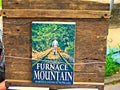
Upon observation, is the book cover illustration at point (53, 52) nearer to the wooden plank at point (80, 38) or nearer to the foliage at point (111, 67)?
the wooden plank at point (80, 38)

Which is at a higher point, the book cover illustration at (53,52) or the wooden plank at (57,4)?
the wooden plank at (57,4)

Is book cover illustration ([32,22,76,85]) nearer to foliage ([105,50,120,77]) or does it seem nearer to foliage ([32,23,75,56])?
foliage ([32,23,75,56])

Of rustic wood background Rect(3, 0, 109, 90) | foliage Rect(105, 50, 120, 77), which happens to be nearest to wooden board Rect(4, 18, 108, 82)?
rustic wood background Rect(3, 0, 109, 90)

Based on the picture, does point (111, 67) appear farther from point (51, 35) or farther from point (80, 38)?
point (51, 35)

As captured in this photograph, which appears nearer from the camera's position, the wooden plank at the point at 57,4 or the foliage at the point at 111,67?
the wooden plank at the point at 57,4

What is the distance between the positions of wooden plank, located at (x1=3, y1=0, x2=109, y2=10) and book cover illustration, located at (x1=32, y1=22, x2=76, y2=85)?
0.13 m

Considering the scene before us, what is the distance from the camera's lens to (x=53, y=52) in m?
2.81

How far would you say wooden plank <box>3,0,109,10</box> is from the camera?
2.74m

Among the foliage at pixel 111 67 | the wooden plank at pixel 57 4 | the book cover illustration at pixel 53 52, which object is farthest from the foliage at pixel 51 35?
the foliage at pixel 111 67

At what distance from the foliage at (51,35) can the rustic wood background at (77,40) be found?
0.19 feet

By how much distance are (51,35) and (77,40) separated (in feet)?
0.70

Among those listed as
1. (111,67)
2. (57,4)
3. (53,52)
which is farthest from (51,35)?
(111,67)

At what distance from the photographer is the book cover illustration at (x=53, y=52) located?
108 inches

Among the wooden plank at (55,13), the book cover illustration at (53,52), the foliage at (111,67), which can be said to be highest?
the wooden plank at (55,13)
